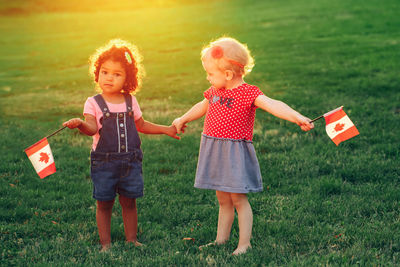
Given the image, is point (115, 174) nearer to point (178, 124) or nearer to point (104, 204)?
point (104, 204)

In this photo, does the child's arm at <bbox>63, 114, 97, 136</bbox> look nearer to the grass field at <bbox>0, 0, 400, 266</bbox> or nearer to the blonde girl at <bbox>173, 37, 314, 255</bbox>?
the blonde girl at <bbox>173, 37, 314, 255</bbox>

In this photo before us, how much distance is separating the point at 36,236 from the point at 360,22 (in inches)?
776

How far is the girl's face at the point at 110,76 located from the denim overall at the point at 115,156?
109 mm

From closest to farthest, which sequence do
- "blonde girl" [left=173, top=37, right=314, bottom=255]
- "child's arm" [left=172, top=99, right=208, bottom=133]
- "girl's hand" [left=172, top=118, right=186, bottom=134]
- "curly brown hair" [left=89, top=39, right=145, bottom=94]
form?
"blonde girl" [left=173, top=37, right=314, bottom=255] → "curly brown hair" [left=89, top=39, right=145, bottom=94] → "child's arm" [left=172, top=99, right=208, bottom=133] → "girl's hand" [left=172, top=118, right=186, bottom=134]

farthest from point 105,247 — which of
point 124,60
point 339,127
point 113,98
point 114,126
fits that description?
point 339,127

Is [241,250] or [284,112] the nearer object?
[284,112]

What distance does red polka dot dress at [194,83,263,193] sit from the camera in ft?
13.0

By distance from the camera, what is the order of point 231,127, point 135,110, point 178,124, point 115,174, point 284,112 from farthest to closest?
point 178,124 < point 135,110 < point 115,174 < point 231,127 < point 284,112

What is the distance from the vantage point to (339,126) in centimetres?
384

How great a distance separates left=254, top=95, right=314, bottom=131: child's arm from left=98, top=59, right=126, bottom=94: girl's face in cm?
117

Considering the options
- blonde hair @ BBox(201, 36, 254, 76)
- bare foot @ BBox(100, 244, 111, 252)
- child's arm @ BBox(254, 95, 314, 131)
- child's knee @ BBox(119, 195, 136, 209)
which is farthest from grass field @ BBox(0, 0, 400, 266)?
blonde hair @ BBox(201, 36, 254, 76)

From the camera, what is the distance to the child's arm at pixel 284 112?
3.70 metres

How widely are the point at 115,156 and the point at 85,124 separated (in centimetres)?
38

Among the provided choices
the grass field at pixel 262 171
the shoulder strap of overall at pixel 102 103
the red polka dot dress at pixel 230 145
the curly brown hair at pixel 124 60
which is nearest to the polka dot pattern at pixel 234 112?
the red polka dot dress at pixel 230 145
